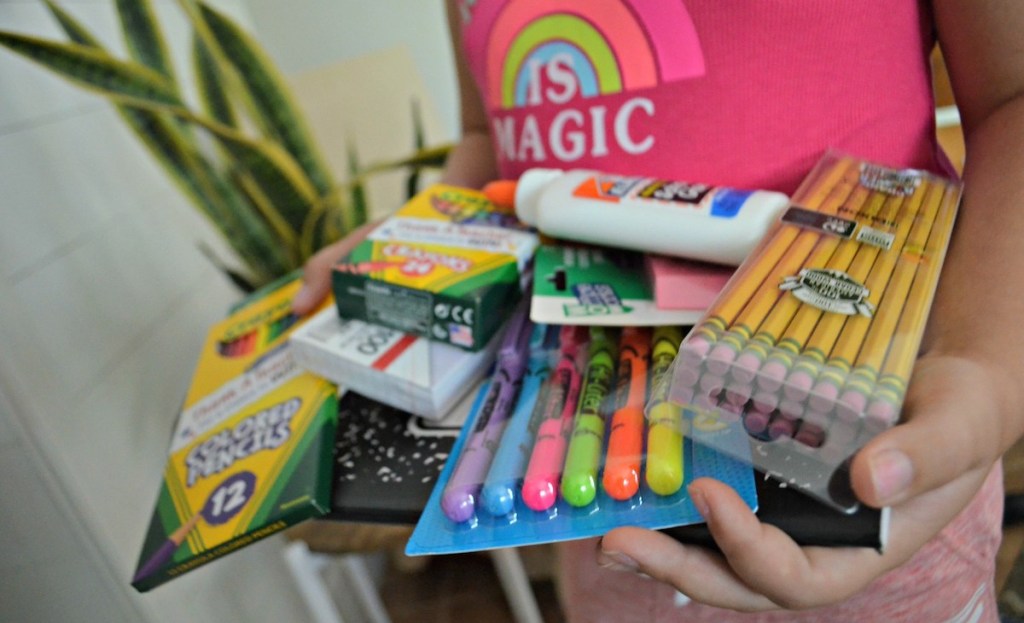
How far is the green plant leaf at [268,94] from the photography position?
2.54 feet

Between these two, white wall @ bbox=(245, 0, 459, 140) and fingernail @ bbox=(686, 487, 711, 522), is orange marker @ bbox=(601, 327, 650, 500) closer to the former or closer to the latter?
fingernail @ bbox=(686, 487, 711, 522)

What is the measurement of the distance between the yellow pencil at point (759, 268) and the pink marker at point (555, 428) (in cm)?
8

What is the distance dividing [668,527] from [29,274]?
1.79 feet

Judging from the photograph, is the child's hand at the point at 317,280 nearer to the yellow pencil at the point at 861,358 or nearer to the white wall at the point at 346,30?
the yellow pencil at the point at 861,358

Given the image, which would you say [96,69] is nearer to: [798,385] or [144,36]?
[144,36]

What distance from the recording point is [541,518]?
0.26 meters

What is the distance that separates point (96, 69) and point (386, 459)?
545mm

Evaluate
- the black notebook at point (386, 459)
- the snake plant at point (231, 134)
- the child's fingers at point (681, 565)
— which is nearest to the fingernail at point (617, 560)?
the child's fingers at point (681, 565)

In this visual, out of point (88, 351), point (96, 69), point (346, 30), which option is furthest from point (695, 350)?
point (346, 30)

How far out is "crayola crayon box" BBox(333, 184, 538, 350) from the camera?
348 millimetres

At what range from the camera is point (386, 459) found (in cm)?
34

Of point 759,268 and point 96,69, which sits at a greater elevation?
point 96,69

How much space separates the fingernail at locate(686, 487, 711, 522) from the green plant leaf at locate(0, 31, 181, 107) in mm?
658

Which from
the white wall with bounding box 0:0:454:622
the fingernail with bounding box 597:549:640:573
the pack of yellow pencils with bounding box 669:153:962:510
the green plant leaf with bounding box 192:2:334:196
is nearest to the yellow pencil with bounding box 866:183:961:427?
the pack of yellow pencils with bounding box 669:153:962:510
